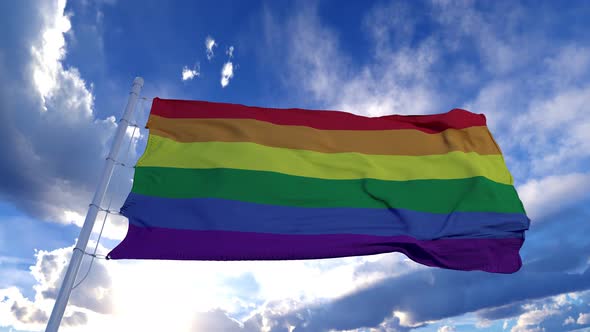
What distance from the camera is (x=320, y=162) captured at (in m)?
9.59

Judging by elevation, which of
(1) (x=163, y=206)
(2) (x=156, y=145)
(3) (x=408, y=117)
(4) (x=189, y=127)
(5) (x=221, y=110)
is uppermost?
(3) (x=408, y=117)

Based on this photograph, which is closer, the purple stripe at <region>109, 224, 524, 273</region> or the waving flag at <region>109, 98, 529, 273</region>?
the purple stripe at <region>109, 224, 524, 273</region>

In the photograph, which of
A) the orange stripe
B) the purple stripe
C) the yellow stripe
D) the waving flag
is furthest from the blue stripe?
the orange stripe

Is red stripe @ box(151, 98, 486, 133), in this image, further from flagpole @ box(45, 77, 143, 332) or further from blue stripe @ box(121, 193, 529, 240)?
blue stripe @ box(121, 193, 529, 240)

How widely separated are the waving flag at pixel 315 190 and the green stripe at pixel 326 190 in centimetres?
2

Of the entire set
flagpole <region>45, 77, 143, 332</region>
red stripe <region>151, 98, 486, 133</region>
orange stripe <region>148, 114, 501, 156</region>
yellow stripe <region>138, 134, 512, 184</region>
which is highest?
red stripe <region>151, 98, 486, 133</region>

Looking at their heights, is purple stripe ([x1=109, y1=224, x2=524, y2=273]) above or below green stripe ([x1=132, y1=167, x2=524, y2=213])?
below

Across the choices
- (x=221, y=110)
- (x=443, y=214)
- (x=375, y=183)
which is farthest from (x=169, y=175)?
(x=443, y=214)

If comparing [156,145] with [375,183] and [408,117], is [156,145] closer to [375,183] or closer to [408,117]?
[375,183]

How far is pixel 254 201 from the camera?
8375 mm

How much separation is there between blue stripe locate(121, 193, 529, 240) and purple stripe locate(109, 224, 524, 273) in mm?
129

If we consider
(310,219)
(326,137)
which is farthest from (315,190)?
(326,137)

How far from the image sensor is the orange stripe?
9.08 m

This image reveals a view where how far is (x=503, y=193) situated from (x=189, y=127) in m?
6.66
